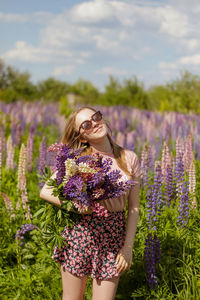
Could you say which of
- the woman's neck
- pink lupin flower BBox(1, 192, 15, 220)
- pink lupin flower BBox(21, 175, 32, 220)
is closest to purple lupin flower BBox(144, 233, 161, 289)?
the woman's neck

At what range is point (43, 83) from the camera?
51719 millimetres

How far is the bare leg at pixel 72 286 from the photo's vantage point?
2.88m

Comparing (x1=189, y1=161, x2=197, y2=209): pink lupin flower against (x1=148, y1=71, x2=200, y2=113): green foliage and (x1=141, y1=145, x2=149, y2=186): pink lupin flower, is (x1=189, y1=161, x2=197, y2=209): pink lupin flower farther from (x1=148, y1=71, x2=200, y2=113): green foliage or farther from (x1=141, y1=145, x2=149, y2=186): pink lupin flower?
(x1=148, y1=71, x2=200, y2=113): green foliage

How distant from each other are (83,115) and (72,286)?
1.44m

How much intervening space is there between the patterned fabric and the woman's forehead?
2.64ft

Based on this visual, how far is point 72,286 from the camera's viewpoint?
114 inches

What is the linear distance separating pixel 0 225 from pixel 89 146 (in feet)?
7.12

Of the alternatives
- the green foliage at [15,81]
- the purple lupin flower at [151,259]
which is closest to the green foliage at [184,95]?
the purple lupin flower at [151,259]

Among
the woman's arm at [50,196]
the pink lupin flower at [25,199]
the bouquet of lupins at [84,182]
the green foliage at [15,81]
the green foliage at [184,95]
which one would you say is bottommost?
the pink lupin flower at [25,199]

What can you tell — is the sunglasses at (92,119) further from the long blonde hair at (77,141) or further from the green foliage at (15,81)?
the green foliage at (15,81)

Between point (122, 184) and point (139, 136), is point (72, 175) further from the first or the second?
point (139, 136)

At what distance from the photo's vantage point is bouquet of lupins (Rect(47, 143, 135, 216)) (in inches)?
94.8

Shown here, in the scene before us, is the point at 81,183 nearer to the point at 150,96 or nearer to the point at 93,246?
the point at 93,246

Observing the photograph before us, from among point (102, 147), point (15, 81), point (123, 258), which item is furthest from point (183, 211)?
point (15, 81)
